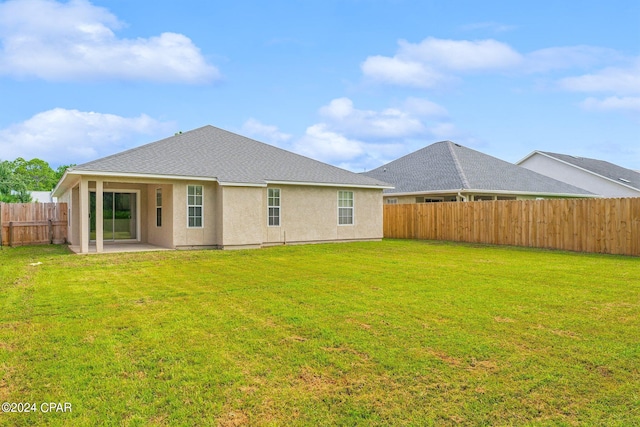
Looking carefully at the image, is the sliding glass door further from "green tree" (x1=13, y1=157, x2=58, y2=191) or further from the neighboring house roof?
"green tree" (x1=13, y1=157, x2=58, y2=191)

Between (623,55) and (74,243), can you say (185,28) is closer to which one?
(74,243)

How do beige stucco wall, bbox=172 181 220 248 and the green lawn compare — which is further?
beige stucco wall, bbox=172 181 220 248

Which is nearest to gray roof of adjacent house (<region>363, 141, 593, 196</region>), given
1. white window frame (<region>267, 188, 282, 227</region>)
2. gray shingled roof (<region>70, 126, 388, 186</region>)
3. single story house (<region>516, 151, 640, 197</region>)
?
gray shingled roof (<region>70, 126, 388, 186</region>)

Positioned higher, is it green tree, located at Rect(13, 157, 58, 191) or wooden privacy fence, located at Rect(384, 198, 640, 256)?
green tree, located at Rect(13, 157, 58, 191)

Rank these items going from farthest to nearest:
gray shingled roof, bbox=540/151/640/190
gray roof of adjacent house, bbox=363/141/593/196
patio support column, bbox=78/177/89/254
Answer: gray shingled roof, bbox=540/151/640/190 < gray roof of adjacent house, bbox=363/141/593/196 < patio support column, bbox=78/177/89/254

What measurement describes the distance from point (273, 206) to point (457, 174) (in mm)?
11165

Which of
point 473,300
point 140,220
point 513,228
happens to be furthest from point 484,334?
point 140,220

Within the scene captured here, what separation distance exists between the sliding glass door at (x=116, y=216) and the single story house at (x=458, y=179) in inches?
530

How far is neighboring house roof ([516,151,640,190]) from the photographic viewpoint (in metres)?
Answer: 33.8

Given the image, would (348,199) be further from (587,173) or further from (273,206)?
(587,173)

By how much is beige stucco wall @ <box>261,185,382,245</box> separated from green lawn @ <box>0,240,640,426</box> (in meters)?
8.49

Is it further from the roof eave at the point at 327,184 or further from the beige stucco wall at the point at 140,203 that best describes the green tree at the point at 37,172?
the roof eave at the point at 327,184

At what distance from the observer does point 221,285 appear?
8688 mm

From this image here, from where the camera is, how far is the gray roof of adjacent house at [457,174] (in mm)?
23250
